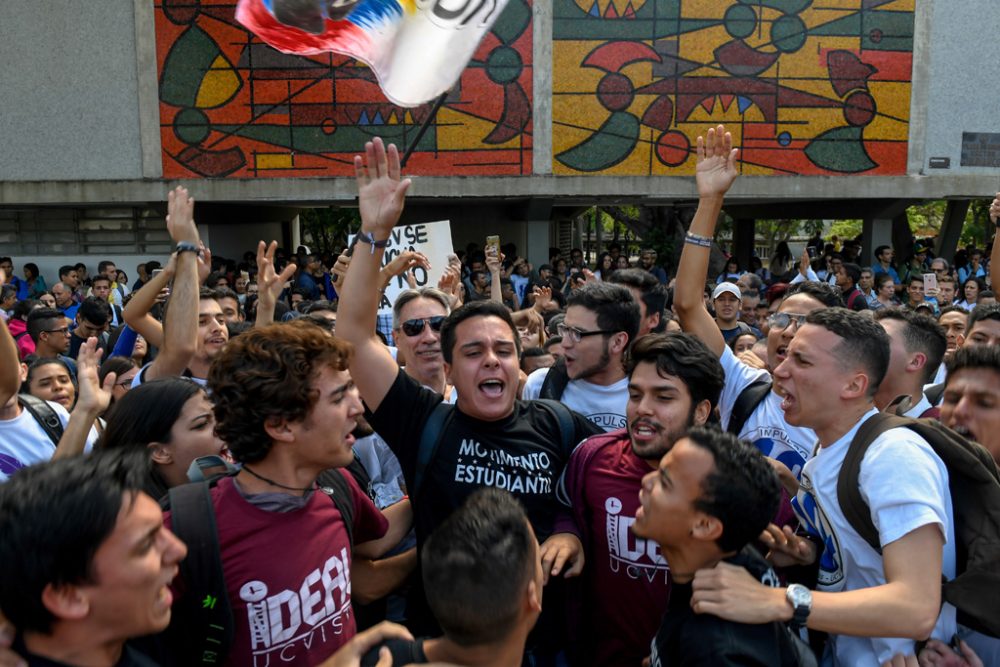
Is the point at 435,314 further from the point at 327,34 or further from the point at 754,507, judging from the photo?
the point at 327,34

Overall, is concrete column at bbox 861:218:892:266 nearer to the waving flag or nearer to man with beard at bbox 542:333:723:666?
the waving flag

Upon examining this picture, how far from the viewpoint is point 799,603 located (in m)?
1.91

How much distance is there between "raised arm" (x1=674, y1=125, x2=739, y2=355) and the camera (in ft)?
11.1

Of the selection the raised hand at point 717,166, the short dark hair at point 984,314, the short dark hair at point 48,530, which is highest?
the raised hand at point 717,166

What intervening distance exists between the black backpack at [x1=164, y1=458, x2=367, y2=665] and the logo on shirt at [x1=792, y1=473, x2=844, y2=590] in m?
1.61

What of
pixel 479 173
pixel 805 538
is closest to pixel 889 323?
pixel 805 538

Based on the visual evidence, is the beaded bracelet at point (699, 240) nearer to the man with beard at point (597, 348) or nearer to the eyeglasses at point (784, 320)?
the man with beard at point (597, 348)

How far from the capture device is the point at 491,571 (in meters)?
1.78

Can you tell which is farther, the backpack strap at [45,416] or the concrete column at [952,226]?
the concrete column at [952,226]

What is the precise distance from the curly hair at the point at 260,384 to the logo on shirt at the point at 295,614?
1.16 feet

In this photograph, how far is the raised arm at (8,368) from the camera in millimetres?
2904

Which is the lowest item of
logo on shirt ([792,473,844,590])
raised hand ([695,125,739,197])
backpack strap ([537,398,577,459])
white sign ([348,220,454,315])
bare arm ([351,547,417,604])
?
bare arm ([351,547,417,604])

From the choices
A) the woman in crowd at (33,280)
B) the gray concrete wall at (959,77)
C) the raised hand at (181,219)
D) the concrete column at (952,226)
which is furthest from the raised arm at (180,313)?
the concrete column at (952,226)

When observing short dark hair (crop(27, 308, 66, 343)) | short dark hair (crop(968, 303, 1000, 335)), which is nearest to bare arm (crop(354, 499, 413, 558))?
short dark hair (crop(968, 303, 1000, 335))
